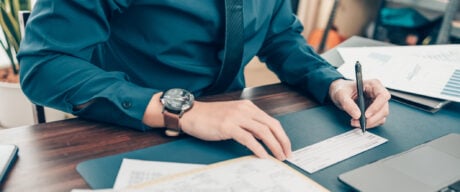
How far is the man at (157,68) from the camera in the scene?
2.10ft

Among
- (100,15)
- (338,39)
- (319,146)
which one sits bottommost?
(338,39)

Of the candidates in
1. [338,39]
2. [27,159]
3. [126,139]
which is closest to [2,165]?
[27,159]

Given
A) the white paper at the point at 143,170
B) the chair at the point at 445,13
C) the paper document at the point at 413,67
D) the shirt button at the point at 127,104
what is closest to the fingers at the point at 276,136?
the white paper at the point at 143,170

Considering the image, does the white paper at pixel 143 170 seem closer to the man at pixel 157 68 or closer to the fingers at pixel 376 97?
the man at pixel 157 68

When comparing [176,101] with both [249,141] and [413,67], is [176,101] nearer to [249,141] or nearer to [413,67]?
[249,141]

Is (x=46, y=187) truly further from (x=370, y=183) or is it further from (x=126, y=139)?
(x=370, y=183)

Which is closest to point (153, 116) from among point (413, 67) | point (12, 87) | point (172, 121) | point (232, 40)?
point (172, 121)

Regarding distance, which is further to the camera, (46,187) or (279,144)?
(279,144)

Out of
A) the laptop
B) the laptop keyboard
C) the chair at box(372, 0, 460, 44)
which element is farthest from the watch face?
the chair at box(372, 0, 460, 44)

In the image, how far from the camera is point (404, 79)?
3.13 feet

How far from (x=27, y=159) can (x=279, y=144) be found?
351 mm

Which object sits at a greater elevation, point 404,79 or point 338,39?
point 404,79

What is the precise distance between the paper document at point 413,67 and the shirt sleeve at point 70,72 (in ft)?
1.81

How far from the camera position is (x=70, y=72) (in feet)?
2.19
